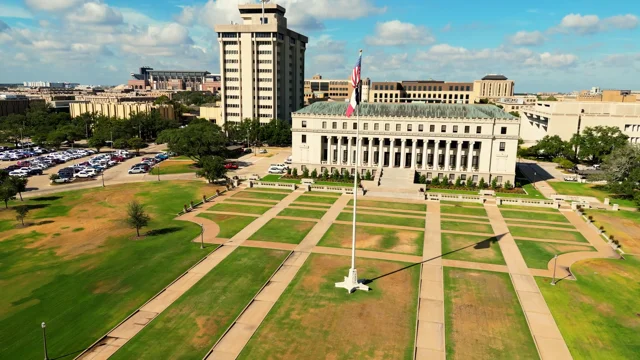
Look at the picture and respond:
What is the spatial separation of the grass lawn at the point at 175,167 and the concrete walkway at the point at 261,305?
58.0 m

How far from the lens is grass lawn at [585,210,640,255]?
194ft

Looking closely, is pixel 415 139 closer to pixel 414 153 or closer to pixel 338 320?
pixel 414 153

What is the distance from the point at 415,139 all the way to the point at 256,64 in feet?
284

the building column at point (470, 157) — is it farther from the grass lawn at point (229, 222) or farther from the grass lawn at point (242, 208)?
the grass lawn at point (229, 222)

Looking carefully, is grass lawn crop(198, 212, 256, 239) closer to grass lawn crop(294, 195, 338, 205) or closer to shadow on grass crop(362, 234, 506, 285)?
grass lawn crop(294, 195, 338, 205)

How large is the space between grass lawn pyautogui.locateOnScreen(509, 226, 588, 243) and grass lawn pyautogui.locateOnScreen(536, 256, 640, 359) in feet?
27.5

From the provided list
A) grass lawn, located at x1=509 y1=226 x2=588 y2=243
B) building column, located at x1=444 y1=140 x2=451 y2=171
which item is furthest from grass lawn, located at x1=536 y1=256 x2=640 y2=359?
building column, located at x1=444 y1=140 x2=451 y2=171

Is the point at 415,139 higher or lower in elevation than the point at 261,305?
higher

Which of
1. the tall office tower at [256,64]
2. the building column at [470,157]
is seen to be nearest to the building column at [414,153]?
the building column at [470,157]

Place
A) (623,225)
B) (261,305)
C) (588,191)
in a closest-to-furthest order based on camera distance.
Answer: (261,305), (623,225), (588,191)

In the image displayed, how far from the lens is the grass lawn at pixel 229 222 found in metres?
61.4

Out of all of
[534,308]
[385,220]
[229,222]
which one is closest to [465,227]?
[385,220]

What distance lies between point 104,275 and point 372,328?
100 feet

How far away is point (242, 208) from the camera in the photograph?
74500 mm
